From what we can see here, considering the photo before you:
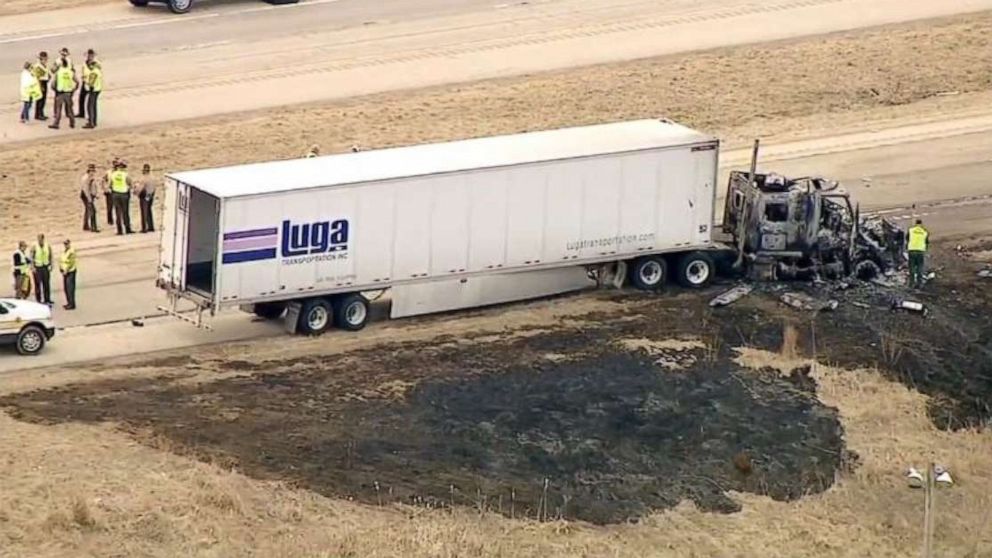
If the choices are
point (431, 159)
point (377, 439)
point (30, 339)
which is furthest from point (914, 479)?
point (30, 339)

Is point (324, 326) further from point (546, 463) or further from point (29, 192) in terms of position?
point (29, 192)

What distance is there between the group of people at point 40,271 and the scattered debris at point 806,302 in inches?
520

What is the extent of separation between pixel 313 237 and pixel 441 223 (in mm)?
2530

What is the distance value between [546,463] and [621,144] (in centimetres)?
935

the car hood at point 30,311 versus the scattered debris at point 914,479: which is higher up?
the car hood at point 30,311

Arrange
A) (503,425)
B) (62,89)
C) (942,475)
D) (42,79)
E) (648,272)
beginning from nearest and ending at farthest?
1. (942,475)
2. (503,425)
3. (648,272)
4. (62,89)
5. (42,79)

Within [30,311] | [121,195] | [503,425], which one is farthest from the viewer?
[121,195]

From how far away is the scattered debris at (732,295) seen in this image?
153ft

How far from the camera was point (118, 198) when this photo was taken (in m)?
50.1

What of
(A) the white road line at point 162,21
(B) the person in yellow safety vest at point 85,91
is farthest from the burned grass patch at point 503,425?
(A) the white road line at point 162,21

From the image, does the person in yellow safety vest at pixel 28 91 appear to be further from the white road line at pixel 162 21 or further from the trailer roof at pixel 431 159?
the trailer roof at pixel 431 159

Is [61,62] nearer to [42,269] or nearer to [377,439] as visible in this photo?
[42,269]

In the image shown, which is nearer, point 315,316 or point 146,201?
point 315,316

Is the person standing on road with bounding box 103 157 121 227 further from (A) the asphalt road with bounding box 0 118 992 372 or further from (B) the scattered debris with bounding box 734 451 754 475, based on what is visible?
(B) the scattered debris with bounding box 734 451 754 475
